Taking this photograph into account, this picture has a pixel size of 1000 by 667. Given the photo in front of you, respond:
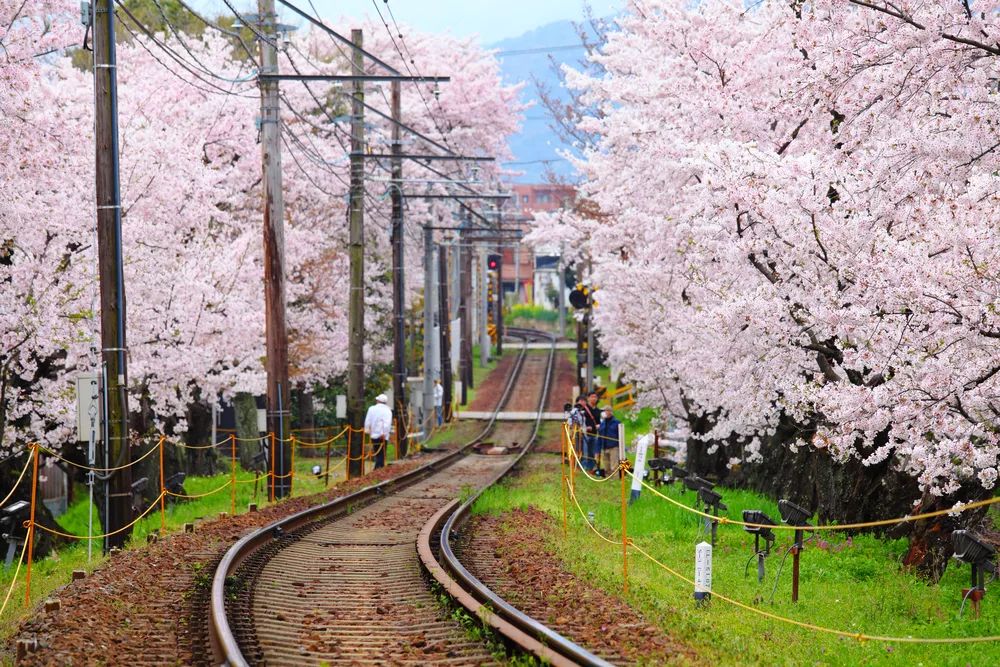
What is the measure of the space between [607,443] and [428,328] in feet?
50.5

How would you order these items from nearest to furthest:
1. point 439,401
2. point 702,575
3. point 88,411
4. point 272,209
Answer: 1. point 702,575
2. point 88,411
3. point 272,209
4. point 439,401

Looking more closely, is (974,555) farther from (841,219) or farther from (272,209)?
(272,209)

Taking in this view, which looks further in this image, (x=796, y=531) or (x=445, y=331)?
(x=445, y=331)

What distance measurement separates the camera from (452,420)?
50.8 metres

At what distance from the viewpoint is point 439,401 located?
4822 centimetres

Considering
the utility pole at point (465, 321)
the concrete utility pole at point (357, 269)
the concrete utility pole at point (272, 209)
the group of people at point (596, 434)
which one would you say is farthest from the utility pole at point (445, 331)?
the concrete utility pole at point (272, 209)

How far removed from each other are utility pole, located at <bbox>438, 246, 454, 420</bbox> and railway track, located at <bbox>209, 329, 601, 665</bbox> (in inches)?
1207

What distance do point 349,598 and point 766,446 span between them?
15089 mm

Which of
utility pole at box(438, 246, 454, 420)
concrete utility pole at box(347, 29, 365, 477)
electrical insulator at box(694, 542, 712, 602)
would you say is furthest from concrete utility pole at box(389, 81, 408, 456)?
electrical insulator at box(694, 542, 712, 602)

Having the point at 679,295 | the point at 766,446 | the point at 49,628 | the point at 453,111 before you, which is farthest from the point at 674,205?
the point at 453,111

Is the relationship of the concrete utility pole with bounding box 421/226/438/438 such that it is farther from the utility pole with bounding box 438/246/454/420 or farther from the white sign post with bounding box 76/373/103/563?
the white sign post with bounding box 76/373/103/563

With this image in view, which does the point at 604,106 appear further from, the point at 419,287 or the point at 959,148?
the point at 419,287

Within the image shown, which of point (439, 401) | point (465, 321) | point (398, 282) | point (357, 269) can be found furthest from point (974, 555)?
point (465, 321)

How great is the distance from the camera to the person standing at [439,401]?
155 ft
